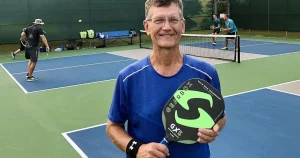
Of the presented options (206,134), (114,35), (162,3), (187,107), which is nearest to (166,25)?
(162,3)

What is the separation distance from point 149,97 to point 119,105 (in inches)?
7.7

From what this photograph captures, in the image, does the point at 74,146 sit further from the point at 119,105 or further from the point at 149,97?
the point at 149,97

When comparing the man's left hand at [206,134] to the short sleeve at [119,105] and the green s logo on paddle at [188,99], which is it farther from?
the short sleeve at [119,105]

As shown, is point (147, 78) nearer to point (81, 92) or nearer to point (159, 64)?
point (159, 64)

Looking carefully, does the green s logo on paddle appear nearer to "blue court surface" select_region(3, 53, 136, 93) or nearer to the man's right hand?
the man's right hand

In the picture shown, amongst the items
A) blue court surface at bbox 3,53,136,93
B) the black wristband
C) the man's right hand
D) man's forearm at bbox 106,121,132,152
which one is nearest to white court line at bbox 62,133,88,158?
man's forearm at bbox 106,121,132,152

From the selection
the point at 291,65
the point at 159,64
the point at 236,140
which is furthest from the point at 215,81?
the point at 291,65

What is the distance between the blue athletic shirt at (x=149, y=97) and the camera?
1732 mm

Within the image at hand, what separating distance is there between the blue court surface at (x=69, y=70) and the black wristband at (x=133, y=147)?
6675 mm

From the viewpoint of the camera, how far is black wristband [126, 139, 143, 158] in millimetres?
1678

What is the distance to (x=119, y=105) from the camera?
1.83 meters

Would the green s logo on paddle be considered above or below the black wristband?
above

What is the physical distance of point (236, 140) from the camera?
4.51 metres

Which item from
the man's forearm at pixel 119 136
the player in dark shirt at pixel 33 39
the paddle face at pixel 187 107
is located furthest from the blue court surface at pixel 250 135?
the player in dark shirt at pixel 33 39
